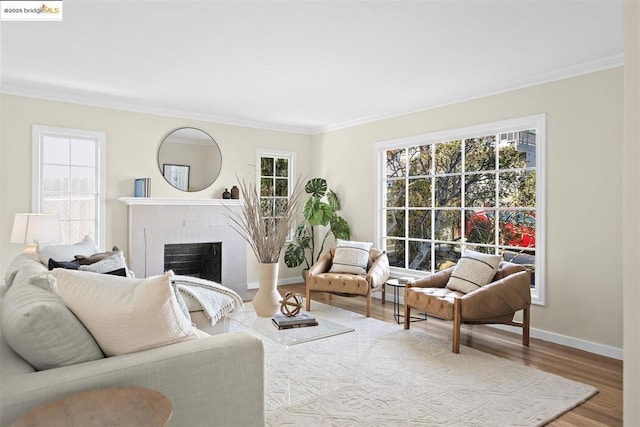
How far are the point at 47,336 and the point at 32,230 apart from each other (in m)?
3.13

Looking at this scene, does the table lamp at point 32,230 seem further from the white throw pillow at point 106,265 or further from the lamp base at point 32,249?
the white throw pillow at point 106,265

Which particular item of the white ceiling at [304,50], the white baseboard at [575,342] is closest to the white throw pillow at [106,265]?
the white ceiling at [304,50]

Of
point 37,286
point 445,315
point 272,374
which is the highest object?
point 37,286

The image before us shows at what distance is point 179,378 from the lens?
1589 mm

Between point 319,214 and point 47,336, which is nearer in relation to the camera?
point 47,336

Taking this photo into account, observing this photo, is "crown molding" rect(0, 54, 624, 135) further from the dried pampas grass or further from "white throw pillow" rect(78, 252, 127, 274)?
the dried pampas grass

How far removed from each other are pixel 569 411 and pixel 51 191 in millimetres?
5315

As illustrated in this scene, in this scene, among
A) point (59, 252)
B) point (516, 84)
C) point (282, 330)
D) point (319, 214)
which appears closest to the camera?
point (282, 330)

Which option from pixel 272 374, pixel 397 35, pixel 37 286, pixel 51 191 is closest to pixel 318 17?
pixel 397 35

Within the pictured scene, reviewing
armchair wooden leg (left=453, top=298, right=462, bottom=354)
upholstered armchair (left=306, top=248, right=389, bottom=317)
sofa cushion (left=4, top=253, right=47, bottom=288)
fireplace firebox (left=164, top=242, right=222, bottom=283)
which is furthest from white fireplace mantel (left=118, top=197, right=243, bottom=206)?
armchair wooden leg (left=453, top=298, right=462, bottom=354)

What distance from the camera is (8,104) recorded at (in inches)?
177

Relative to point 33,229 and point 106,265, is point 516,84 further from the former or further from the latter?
point 33,229

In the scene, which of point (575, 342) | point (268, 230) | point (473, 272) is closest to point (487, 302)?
point (473, 272)

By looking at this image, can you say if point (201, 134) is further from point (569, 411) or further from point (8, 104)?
point (569, 411)
